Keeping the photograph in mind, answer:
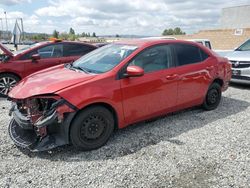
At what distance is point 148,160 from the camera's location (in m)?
3.43

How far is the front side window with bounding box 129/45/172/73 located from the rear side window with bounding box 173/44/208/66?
24 cm

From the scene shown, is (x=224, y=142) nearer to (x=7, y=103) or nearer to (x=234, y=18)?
(x=7, y=103)

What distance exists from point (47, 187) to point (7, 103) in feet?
13.0

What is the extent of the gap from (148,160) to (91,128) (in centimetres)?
91

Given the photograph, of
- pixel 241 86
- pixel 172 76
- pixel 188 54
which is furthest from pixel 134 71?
pixel 241 86

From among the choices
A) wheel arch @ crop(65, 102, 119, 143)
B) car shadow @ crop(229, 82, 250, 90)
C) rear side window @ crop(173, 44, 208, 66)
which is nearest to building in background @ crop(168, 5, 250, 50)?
car shadow @ crop(229, 82, 250, 90)

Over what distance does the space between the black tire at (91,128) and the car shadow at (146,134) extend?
0.12m

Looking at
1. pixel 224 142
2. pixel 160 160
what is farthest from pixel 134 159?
pixel 224 142

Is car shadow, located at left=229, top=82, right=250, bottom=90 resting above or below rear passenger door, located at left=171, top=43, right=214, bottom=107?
below

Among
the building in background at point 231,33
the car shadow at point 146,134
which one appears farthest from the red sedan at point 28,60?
the building in background at point 231,33

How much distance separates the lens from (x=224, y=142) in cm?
398

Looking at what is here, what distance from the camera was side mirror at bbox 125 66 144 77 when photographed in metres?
3.73

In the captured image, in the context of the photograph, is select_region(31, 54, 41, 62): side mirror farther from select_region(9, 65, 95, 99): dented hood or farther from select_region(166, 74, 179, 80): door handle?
select_region(166, 74, 179, 80): door handle

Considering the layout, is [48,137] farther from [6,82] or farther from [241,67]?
[241,67]
